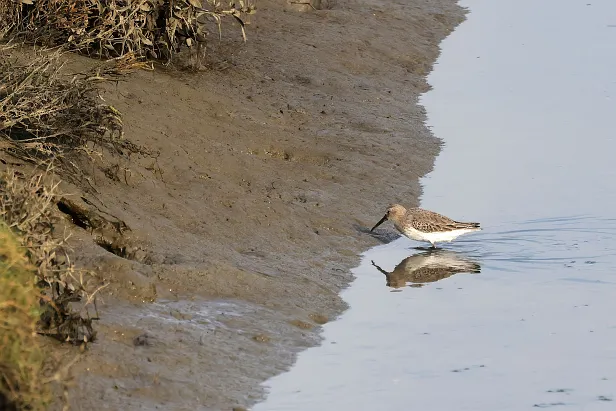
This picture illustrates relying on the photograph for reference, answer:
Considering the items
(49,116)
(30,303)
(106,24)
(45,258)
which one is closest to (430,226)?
(49,116)

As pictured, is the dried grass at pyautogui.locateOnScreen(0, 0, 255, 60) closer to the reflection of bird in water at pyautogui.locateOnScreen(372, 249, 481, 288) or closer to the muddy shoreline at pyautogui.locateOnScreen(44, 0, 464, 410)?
the muddy shoreline at pyautogui.locateOnScreen(44, 0, 464, 410)

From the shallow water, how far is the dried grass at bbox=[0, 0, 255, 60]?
312 cm

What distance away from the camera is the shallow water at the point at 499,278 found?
7414 millimetres

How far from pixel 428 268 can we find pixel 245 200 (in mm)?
1764

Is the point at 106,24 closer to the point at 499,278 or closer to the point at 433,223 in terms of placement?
the point at 433,223

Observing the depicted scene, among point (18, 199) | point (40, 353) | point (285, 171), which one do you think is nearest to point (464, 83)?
point (285, 171)

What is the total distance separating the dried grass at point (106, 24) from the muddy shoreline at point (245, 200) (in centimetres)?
34

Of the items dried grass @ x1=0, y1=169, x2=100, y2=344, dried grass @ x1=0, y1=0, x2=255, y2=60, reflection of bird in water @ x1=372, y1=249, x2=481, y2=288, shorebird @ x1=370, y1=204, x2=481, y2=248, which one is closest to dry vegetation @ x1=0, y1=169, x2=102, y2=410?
dried grass @ x1=0, y1=169, x2=100, y2=344

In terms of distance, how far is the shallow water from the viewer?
7.41 meters

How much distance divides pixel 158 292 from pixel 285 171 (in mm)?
3554

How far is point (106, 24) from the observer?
37.8ft

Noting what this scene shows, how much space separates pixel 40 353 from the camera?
18.2 feet

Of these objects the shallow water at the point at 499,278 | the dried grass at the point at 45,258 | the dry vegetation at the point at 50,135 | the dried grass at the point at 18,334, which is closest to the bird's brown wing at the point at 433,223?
the shallow water at the point at 499,278

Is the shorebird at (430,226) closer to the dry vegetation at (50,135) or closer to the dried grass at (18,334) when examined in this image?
the dry vegetation at (50,135)
